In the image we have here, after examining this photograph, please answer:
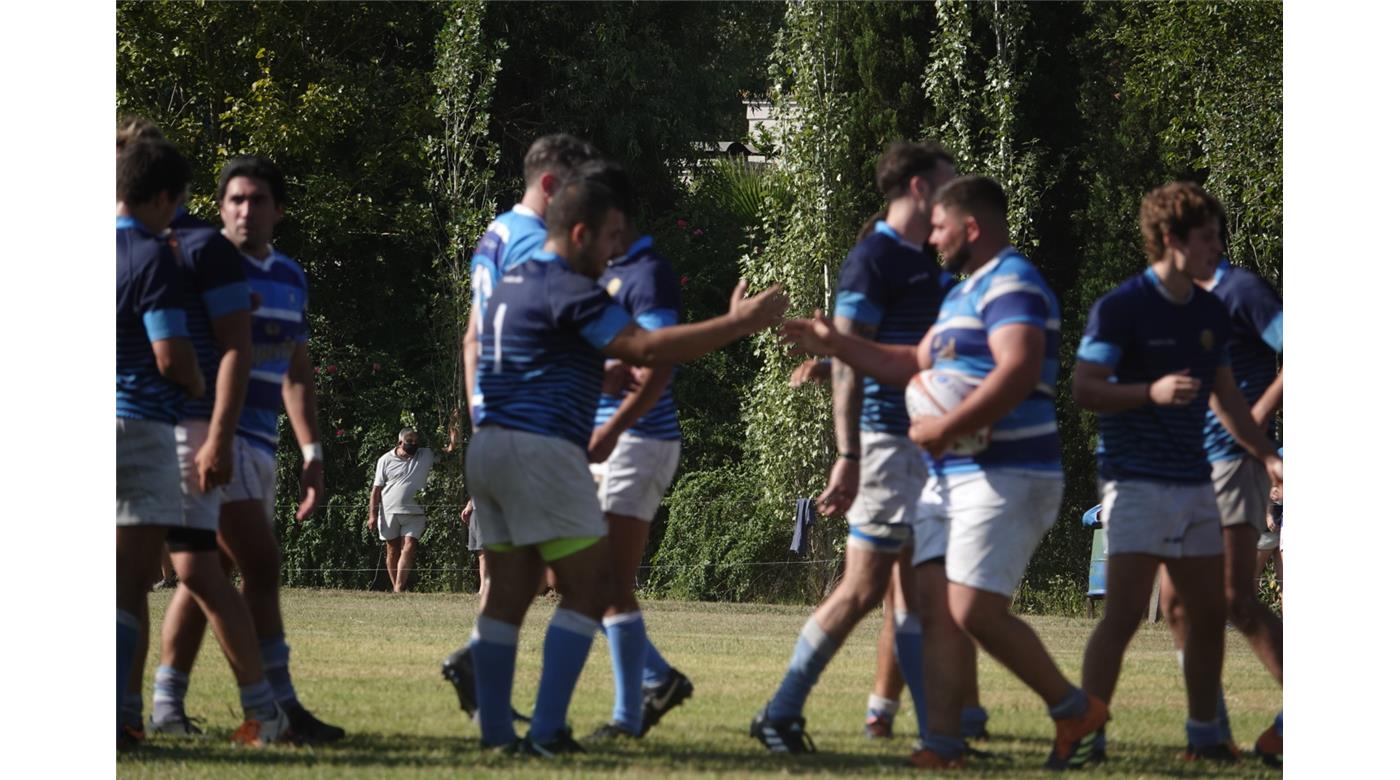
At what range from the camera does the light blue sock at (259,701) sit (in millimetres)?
6812

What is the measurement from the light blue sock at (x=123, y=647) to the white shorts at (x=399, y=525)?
16.0m

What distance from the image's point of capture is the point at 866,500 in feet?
22.8

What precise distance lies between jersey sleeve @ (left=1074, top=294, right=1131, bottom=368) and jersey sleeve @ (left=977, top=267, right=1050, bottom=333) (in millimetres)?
517

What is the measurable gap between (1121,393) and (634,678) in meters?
2.18

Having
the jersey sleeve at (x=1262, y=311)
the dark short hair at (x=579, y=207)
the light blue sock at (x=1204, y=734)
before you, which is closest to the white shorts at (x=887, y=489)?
the light blue sock at (x=1204, y=734)

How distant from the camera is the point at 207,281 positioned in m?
6.60

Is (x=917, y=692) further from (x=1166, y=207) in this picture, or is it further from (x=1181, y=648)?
(x=1166, y=207)

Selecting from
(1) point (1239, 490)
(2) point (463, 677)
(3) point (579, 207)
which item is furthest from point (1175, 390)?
(2) point (463, 677)

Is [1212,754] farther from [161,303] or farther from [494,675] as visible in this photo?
[161,303]

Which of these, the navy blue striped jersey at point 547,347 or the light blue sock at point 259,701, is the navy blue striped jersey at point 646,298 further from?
Answer: the light blue sock at point 259,701

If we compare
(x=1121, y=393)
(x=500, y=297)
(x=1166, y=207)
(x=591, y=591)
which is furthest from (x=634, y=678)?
(x=1166, y=207)

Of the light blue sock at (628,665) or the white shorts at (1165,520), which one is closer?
the white shorts at (1165,520)

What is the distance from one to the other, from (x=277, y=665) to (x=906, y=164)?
3.10 meters

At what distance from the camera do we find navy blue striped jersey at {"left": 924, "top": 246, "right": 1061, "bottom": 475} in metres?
6.01
